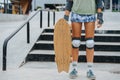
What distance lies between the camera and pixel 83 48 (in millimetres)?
Answer: 10477

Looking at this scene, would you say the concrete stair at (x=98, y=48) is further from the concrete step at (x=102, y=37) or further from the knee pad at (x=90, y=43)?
the knee pad at (x=90, y=43)

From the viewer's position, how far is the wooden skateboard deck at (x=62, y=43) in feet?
22.7

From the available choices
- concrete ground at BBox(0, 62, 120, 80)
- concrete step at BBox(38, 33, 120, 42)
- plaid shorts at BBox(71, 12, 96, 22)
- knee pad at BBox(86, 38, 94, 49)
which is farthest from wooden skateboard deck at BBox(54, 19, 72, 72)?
concrete step at BBox(38, 33, 120, 42)

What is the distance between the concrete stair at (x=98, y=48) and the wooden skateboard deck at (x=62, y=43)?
2.73 meters

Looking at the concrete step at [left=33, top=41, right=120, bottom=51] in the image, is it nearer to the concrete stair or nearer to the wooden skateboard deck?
the concrete stair

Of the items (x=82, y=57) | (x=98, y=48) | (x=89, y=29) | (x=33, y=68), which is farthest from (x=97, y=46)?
(x=89, y=29)

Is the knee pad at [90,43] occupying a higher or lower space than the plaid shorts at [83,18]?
lower

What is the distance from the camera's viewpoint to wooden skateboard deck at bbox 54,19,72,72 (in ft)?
22.7

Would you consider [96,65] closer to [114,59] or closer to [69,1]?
[114,59]

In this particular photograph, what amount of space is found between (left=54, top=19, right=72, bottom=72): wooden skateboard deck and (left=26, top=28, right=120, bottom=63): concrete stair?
2.73 m

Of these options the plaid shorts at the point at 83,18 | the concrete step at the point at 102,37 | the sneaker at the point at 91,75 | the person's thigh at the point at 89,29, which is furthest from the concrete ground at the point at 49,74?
the concrete step at the point at 102,37

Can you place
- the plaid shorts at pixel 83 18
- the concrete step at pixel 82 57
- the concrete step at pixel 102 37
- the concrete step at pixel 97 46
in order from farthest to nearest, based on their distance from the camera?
the concrete step at pixel 102 37 → the concrete step at pixel 97 46 → the concrete step at pixel 82 57 → the plaid shorts at pixel 83 18

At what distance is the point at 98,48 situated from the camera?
10484mm

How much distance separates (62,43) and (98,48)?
12.1 feet
